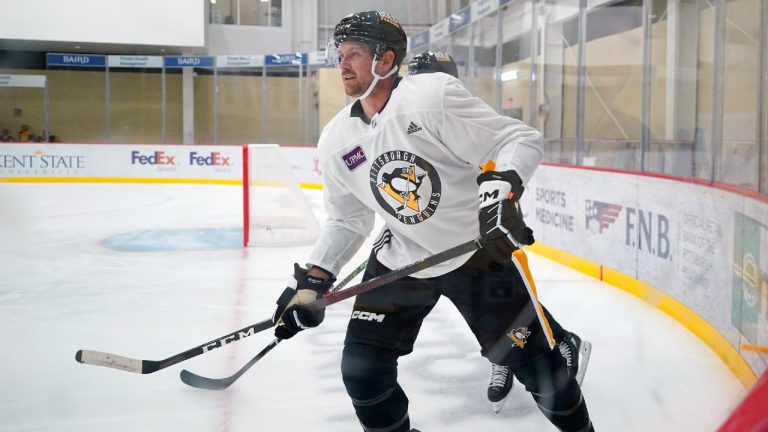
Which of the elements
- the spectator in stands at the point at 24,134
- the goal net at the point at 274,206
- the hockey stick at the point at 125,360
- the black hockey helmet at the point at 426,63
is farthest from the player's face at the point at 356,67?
the spectator in stands at the point at 24,134

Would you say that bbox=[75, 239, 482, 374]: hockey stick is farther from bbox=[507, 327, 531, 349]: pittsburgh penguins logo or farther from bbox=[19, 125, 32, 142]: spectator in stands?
bbox=[19, 125, 32, 142]: spectator in stands

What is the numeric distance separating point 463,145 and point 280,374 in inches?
43.2

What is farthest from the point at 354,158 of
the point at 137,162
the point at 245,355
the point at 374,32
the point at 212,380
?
the point at 137,162

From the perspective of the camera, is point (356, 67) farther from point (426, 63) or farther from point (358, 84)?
point (426, 63)

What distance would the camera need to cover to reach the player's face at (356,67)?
135 centimetres

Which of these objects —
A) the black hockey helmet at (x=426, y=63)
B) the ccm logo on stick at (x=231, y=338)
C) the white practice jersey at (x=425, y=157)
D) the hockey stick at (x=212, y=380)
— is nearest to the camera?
the white practice jersey at (x=425, y=157)

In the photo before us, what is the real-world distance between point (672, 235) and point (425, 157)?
1936 millimetres

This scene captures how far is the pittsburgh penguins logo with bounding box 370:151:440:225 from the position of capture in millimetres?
1335

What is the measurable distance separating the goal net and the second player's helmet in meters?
3.16

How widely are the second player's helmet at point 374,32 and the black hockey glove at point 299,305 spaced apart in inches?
17.5

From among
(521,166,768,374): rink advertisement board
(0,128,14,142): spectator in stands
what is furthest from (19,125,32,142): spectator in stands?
(521,166,768,374): rink advertisement board

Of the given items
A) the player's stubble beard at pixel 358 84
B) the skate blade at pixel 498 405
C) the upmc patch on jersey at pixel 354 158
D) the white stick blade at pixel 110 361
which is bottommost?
the skate blade at pixel 498 405

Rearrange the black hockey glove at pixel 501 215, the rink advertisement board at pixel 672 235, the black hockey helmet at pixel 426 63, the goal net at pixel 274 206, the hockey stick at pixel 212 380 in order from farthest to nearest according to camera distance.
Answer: the goal net at pixel 274 206, the black hockey helmet at pixel 426 63, the hockey stick at pixel 212 380, the rink advertisement board at pixel 672 235, the black hockey glove at pixel 501 215

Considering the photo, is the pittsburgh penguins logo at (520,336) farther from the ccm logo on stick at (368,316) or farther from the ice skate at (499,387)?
the ice skate at (499,387)
